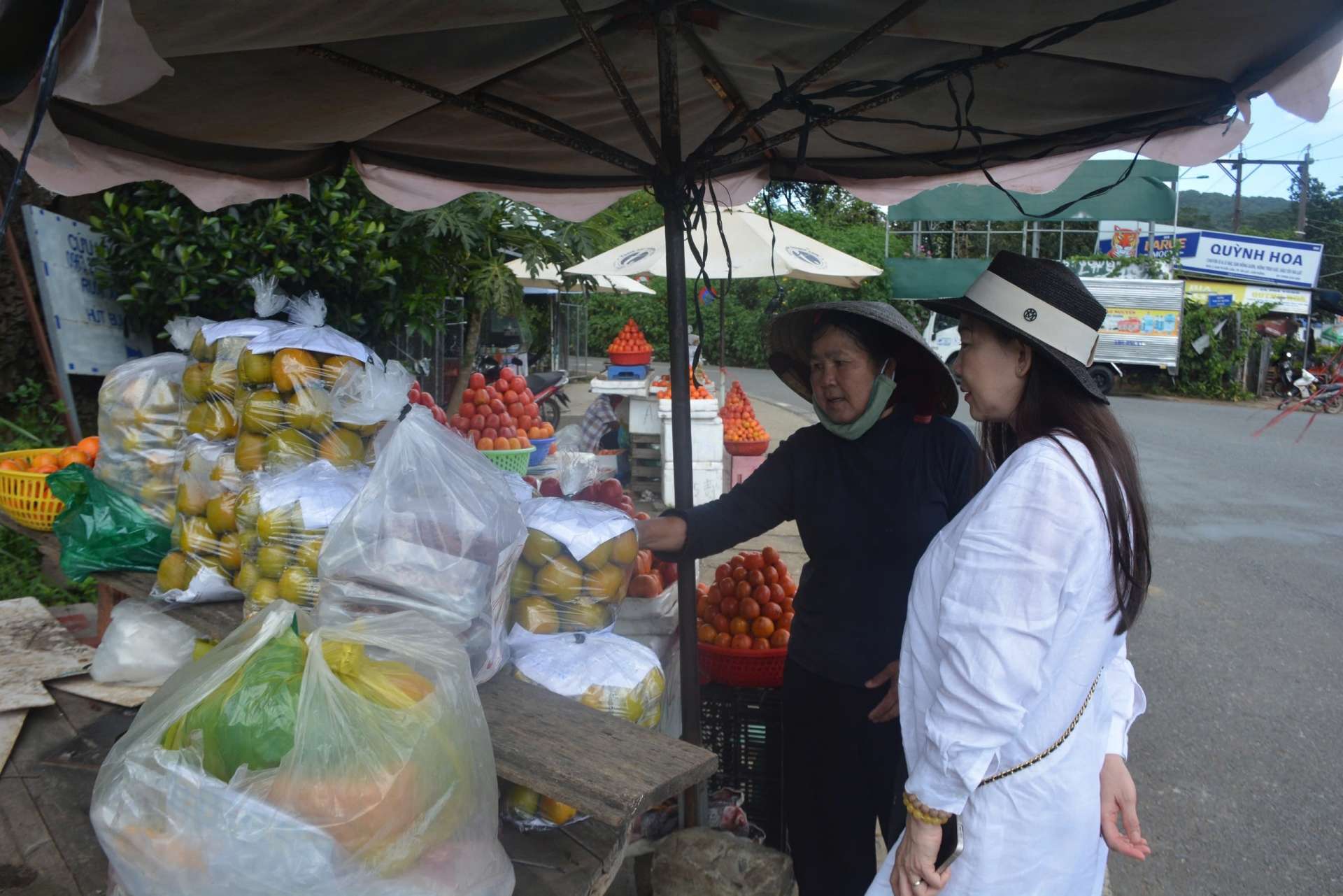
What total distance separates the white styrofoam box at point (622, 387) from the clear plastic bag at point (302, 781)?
22.8ft

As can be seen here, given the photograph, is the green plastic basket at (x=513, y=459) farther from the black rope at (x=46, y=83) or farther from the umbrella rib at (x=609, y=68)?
the black rope at (x=46, y=83)

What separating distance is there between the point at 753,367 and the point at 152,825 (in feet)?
106

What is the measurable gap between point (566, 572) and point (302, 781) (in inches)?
36.9

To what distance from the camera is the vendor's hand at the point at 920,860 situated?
144cm

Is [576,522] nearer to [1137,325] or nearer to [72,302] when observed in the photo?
[72,302]

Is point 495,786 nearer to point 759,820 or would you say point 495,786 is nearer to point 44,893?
Result: point 44,893

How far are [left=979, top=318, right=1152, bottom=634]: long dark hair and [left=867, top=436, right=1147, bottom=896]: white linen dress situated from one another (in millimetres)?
23

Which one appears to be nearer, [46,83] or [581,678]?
[46,83]

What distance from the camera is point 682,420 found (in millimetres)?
2486

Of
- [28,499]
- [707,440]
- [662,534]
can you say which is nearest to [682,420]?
[662,534]

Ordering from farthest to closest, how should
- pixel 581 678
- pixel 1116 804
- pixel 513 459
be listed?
pixel 513 459, pixel 581 678, pixel 1116 804

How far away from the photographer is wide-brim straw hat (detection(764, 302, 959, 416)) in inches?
91.0

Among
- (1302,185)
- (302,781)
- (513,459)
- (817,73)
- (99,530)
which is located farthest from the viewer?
(1302,185)

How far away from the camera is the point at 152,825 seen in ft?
3.87
